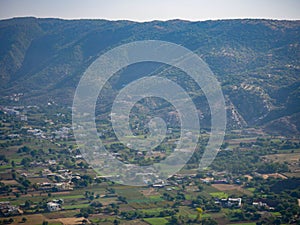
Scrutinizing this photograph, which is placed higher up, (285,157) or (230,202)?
(285,157)

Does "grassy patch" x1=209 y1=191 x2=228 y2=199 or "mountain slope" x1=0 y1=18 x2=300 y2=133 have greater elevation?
"mountain slope" x1=0 y1=18 x2=300 y2=133

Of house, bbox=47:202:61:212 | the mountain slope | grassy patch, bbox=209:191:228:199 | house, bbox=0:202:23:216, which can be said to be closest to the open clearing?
the mountain slope

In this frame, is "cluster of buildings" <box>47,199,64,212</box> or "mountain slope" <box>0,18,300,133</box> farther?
"mountain slope" <box>0,18,300,133</box>

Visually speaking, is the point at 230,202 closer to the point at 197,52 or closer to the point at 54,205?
the point at 54,205

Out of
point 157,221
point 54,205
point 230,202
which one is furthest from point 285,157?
point 54,205

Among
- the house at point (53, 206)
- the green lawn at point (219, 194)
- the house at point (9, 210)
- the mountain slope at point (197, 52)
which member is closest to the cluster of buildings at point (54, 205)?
the house at point (53, 206)

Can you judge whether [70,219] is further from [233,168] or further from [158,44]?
[158,44]

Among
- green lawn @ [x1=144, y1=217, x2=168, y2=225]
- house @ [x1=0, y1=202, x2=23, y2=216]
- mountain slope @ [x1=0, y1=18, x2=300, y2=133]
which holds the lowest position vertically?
green lawn @ [x1=144, y1=217, x2=168, y2=225]

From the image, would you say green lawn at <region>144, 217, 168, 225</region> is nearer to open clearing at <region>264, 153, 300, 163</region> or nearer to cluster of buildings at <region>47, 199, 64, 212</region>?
cluster of buildings at <region>47, 199, 64, 212</region>

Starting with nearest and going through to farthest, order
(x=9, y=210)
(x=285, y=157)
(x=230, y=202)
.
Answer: (x=9, y=210)
(x=230, y=202)
(x=285, y=157)

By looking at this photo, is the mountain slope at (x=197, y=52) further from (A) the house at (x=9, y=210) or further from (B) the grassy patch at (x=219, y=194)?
(A) the house at (x=9, y=210)

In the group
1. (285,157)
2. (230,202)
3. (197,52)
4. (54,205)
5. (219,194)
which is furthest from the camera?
(197,52)

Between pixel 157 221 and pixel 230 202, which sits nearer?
pixel 157 221
